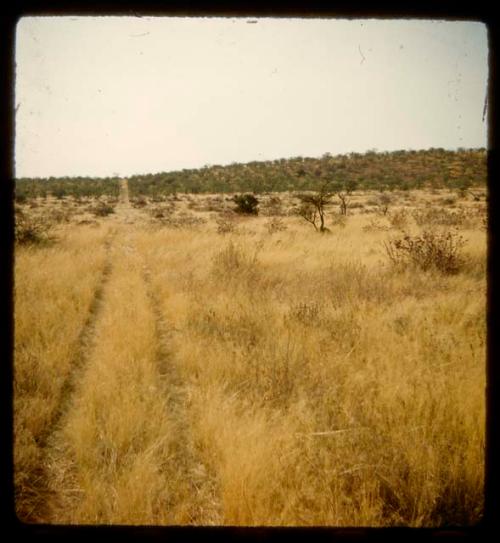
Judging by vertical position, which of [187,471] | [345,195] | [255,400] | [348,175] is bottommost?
[187,471]

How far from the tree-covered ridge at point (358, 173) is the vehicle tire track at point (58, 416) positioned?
31.9 metres

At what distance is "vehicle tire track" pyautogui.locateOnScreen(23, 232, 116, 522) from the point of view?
254 cm

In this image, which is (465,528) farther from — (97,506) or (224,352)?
(224,352)

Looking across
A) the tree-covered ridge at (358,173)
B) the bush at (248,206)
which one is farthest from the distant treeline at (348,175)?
Result: the bush at (248,206)

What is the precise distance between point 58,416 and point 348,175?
45425mm

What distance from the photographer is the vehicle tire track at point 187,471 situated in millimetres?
2410

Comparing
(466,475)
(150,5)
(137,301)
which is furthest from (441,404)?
(137,301)

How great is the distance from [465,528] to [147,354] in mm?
3820

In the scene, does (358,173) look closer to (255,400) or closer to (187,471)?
(255,400)

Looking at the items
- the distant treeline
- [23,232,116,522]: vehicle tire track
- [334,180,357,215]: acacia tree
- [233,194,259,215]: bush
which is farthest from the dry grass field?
the distant treeline

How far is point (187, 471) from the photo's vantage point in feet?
9.20

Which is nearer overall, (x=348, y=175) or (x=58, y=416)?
(x=58, y=416)

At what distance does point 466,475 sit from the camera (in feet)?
7.83

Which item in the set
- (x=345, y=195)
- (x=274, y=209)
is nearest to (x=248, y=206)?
(x=274, y=209)
